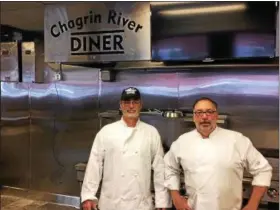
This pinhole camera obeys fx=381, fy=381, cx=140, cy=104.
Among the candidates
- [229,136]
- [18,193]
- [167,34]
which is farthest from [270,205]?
[18,193]

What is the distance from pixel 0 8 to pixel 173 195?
2512mm

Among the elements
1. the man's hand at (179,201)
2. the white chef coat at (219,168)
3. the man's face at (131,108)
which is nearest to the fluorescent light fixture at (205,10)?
the man's face at (131,108)

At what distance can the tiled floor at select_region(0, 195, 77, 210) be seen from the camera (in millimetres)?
3643

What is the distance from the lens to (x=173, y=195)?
6.79 feet

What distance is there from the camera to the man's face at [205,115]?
1975 mm

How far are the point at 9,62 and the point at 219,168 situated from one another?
2728 mm

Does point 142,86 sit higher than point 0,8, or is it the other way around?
point 0,8

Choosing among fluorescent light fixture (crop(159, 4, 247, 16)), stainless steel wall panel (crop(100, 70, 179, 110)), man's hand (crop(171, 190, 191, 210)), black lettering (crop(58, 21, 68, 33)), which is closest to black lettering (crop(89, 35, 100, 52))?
black lettering (crop(58, 21, 68, 33))

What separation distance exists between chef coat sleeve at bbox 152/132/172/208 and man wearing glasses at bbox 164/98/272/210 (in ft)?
0.58

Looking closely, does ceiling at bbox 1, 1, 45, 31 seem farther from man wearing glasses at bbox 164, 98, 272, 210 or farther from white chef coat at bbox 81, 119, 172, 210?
man wearing glasses at bbox 164, 98, 272, 210

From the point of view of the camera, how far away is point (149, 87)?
3.43 m

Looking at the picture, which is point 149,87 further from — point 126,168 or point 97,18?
point 126,168

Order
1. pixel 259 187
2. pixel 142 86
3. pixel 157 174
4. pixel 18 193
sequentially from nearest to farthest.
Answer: pixel 259 187 < pixel 157 174 < pixel 142 86 < pixel 18 193

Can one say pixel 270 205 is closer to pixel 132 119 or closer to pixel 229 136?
pixel 229 136
